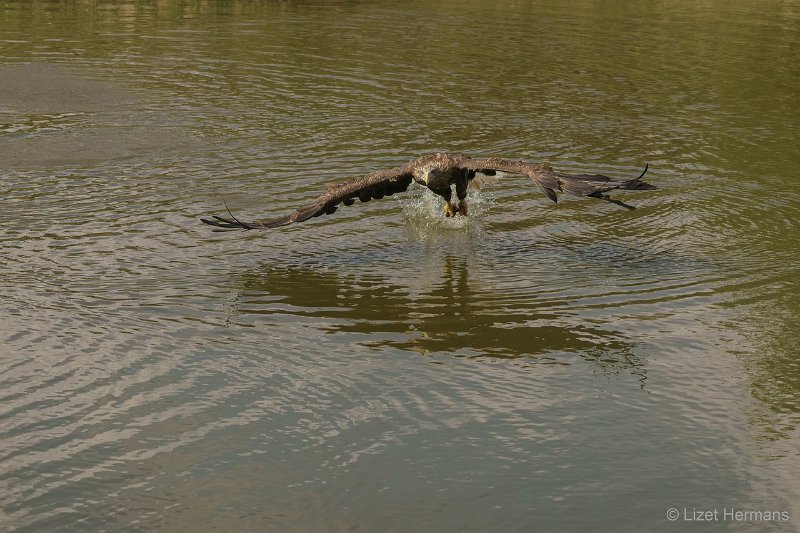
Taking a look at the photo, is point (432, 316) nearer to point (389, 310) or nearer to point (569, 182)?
point (389, 310)

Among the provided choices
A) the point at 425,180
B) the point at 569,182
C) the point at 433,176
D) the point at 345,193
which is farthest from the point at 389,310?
the point at 569,182

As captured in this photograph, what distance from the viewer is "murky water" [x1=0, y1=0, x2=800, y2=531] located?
955cm

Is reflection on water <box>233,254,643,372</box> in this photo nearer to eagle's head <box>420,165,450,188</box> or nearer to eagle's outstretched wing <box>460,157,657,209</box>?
eagle's head <box>420,165,450,188</box>

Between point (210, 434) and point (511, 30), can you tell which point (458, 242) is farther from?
point (511, 30)

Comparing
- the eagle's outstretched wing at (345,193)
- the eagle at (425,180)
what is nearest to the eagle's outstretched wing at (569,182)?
the eagle at (425,180)

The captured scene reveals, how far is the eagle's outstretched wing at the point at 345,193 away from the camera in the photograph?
1369cm

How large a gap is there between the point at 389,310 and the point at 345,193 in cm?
155

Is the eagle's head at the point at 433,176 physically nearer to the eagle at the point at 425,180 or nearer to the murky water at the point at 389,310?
the eagle at the point at 425,180

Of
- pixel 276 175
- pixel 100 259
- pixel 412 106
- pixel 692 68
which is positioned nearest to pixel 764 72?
pixel 692 68

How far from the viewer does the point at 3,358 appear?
1156cm

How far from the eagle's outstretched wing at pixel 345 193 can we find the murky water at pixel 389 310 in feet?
2.36

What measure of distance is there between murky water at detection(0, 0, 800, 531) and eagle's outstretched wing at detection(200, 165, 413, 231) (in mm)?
719

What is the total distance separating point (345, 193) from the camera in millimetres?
13914

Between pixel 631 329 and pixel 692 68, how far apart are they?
15.5m
